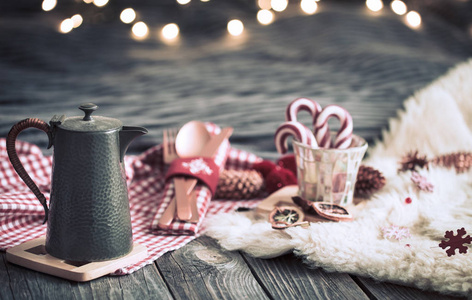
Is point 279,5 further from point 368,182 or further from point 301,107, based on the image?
point 368,182

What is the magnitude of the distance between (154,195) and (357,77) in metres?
0.80

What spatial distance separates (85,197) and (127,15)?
2.56ft

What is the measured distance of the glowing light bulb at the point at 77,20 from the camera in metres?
1.49

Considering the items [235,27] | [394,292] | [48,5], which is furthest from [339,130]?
[48,5]

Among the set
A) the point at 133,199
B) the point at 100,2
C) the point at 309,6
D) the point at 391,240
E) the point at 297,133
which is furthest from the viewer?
the point at 309,6

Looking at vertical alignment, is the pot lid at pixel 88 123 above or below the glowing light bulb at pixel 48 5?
below

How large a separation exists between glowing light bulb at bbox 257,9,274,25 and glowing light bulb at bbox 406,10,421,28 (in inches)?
18.3

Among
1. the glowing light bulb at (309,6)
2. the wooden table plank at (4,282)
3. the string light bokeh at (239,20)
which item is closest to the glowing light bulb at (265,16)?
the string light bokeh at (239,20)

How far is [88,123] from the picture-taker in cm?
94

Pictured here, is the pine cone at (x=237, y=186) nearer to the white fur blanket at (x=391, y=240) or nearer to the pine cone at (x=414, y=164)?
the white fur blanket at (x=391, y=240)

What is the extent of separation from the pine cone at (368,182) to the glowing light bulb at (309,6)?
25.3 inches

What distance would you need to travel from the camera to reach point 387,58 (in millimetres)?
1838

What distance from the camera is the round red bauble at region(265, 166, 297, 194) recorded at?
1418 mm

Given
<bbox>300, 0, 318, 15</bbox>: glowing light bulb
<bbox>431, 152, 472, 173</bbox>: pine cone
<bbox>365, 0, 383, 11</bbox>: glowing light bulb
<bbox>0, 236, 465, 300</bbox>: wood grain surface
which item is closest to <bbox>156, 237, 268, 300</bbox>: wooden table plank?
<bbox>0, 236, 465, 300</bbox>: wood grain surface
